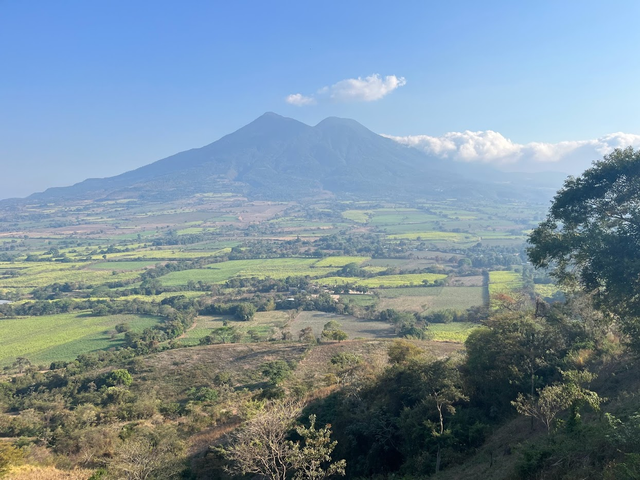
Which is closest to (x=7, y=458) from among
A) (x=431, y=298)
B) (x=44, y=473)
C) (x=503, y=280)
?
(x=44, y=473)

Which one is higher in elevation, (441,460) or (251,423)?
(251,423)

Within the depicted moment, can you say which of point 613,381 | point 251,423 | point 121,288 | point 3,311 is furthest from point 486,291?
point 3,311

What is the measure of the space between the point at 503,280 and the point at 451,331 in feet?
98.7

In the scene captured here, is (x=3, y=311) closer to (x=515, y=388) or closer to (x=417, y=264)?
(x=515, y=388)

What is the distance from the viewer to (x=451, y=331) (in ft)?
140

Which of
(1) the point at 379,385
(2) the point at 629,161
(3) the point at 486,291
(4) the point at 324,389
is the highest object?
(2) the point at 629,161

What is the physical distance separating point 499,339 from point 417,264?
72.9 metres

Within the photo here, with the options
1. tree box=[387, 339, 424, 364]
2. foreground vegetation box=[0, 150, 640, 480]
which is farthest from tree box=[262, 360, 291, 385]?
tree box=[387, 339, 424, 364]

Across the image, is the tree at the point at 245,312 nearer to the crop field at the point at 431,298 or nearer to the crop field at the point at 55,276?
the crop field at the point at 431,298

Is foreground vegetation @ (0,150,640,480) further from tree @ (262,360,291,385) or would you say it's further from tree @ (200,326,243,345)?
tree @ (200,326,243,345)

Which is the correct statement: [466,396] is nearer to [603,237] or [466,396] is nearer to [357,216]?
[603,237]

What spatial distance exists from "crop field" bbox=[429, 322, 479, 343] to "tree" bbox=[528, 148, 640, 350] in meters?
23.7

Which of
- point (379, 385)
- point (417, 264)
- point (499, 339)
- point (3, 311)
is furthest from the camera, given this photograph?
point (417, 264)

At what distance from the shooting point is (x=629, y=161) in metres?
13.1
